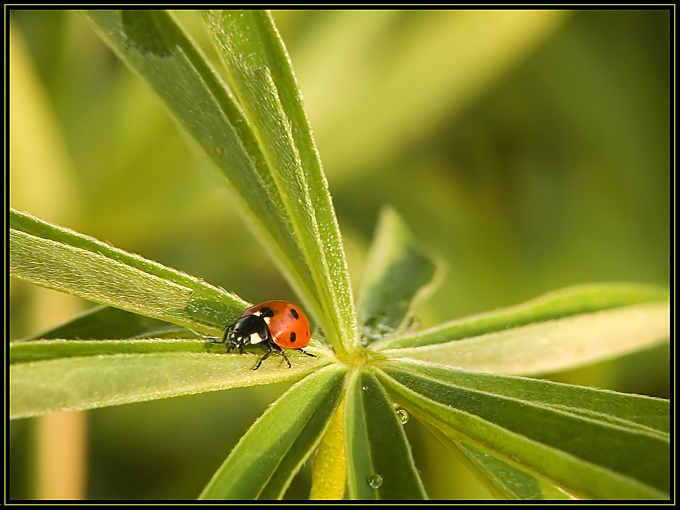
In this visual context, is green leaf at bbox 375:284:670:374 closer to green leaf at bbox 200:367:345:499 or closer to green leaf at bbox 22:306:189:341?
green leaf at bbox 200:367:345:499

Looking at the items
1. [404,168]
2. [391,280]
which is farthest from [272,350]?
[404,168]

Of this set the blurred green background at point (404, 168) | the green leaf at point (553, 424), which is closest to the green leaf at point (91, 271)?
the green leaf at point (553, 424)

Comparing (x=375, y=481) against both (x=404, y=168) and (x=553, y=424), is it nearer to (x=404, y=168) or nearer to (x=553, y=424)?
(x=553, y=424)

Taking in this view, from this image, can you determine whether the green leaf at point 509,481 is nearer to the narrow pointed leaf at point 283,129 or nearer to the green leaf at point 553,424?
the green leaf at point 553,424

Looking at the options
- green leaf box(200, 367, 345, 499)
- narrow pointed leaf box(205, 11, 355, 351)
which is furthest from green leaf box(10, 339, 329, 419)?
narrow pointed leaf box(205, 11, 355, 351)

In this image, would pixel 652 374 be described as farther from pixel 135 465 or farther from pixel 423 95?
pixel 135 465

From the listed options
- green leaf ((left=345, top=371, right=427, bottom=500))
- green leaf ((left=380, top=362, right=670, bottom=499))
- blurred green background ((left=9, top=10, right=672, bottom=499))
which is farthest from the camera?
blurred green background ((left=9, top=10, right=672, bottom=499))
